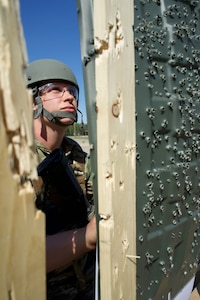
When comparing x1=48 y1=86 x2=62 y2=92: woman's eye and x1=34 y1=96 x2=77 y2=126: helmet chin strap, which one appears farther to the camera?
x1=48 y1=86 x2=62 y2=92: woman's eye

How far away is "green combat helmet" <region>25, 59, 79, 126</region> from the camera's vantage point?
7.15 ft

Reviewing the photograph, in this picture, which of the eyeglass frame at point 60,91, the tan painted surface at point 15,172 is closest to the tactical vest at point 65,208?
the eyeglass frame at point 60,91

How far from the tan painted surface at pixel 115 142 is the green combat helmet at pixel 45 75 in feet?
3.24

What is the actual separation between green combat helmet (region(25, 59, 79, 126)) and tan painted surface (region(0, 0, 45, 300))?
4.66ft

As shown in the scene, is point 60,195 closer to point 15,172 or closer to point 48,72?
point 48,72

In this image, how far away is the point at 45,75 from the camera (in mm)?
2396

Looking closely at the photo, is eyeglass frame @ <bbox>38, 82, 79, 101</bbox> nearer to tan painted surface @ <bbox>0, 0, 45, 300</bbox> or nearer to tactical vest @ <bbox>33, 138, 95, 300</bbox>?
tactical vest @ <bbox>33, 138, 95, 300</bbox>

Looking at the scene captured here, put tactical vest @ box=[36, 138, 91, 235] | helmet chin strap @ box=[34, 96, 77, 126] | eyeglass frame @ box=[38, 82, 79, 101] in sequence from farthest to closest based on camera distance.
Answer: eyeglass frame @ box=[38, 82, 79, 101], helmet chin strap @ box=[34, 96, 77, 126], tactical vest @ box=[36, 138, 91, 235]

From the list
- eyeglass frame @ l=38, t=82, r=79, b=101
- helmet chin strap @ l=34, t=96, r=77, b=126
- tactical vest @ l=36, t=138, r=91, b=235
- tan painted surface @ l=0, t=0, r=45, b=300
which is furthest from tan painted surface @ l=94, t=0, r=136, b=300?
eyeglass frame @ l=38, t=82, r=79, b=101

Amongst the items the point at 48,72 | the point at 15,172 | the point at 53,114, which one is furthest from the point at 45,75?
the point at 15,172

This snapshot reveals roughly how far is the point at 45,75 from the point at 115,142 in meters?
1.43

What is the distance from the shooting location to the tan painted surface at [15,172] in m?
0.68

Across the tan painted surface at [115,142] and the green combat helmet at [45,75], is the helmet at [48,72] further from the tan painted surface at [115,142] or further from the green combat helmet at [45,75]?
the tan painted surface at [115,142]

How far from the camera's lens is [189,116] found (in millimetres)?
1647
